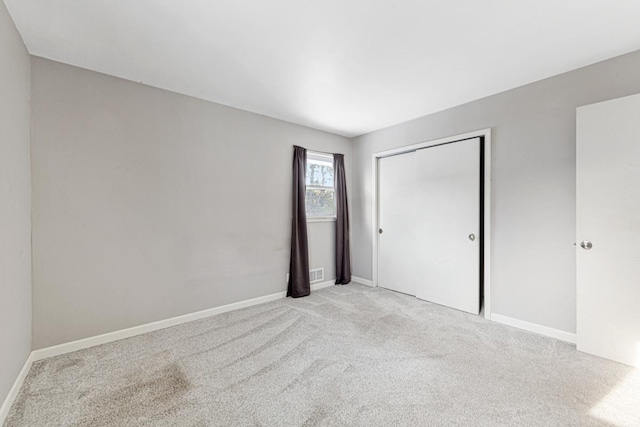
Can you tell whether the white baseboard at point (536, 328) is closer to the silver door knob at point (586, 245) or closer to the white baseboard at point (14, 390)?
the silver door knob at point (586, 245)

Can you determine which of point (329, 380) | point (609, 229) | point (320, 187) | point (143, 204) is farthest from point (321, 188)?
point (609, 229)

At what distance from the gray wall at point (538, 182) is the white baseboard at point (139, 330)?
A: 9.15 ft

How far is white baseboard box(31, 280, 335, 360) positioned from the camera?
2.28 metres

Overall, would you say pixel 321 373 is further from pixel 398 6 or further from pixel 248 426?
pixel 398 6

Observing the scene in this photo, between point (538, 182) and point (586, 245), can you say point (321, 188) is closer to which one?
point (538, 182)

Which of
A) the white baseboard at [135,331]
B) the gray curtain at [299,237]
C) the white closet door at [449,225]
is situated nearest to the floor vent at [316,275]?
the gray curtain at [299,237]

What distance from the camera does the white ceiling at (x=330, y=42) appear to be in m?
1.73

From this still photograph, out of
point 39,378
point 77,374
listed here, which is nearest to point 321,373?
point 77,374

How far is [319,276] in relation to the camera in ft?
13.8

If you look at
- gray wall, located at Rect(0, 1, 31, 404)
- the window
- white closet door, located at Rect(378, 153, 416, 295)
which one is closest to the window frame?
the window

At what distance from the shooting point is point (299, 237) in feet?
12.6

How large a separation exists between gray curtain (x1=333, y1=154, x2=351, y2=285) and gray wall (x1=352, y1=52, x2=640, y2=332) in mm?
1797

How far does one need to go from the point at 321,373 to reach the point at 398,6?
252 cm

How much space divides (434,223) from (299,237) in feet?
5.88
